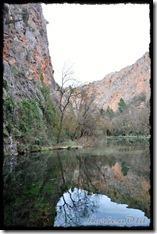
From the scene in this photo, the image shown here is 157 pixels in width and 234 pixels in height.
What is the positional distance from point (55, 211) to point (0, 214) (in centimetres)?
194

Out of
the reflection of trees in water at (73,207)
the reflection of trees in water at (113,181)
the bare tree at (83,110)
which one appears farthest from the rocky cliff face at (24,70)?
the reflection of trees in water at (73,207)

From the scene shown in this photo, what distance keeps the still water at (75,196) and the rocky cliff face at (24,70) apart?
16.1 ft

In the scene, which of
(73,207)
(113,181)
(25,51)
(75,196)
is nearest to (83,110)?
(25,51)

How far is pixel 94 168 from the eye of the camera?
1209cm

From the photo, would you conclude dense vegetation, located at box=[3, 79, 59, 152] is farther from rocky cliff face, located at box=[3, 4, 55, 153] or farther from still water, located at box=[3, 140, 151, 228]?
still water, located at box=[3, 140, 151, 228]

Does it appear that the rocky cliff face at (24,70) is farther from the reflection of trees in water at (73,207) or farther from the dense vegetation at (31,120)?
the reflection of trees in water at (73,207)

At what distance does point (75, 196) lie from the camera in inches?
298

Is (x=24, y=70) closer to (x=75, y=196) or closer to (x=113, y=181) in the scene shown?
(x=113, y=181)

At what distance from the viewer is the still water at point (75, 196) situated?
5477 mm

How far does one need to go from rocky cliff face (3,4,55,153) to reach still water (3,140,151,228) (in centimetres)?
491

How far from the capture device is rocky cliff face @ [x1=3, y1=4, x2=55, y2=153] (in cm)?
1741

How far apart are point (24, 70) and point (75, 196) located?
1696 centimetres

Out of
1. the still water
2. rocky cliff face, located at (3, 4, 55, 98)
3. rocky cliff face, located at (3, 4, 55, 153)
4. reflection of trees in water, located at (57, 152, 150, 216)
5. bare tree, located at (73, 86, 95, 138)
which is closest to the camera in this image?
the still water

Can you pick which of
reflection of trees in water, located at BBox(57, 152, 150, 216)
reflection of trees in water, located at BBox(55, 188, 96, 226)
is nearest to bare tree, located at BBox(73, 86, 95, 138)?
reflection of trees in water, located at BBox(57, 152, 150, 216)
